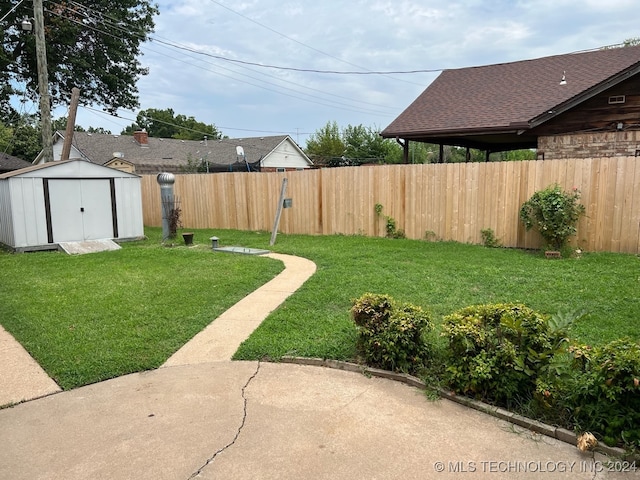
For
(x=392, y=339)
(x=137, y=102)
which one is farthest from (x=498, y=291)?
(x=137, y=102)

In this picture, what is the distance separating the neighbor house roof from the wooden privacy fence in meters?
15.3

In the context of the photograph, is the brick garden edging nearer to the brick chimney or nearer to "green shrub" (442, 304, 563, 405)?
"green shrub" (442, 304, 563, 405)

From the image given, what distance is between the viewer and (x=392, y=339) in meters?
3.80

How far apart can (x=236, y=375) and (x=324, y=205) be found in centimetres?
878

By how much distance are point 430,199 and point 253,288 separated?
5497mm

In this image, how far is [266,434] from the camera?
2.91 metres

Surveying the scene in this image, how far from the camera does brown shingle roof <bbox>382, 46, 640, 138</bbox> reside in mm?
12734

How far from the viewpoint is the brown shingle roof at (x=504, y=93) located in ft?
41.8

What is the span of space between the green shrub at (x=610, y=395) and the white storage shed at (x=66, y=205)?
1145 centimetres

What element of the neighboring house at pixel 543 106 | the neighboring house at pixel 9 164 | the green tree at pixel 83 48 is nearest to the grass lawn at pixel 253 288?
the neighboring house at pixel 543 106

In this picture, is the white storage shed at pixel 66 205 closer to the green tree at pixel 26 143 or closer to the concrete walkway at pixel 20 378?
the concrete walkway at pixel 20 378

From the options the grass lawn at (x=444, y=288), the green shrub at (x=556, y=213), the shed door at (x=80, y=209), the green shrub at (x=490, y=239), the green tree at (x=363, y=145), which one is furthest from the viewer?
the green tree at (x=363, y=145)

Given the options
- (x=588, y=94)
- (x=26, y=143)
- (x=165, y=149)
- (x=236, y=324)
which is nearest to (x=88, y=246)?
(x=236, y=324)

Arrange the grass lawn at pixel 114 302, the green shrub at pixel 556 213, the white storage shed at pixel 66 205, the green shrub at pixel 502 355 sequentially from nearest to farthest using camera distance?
the green shrub at pixel 502 355 → the grass lawn at pixel 114 302 → the green shrub at pixel 556 213 → the white storage shed at pixel 66 205
